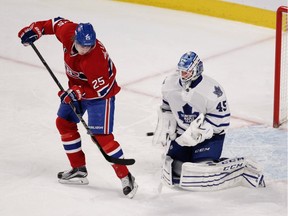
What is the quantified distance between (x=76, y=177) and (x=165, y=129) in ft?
1.78

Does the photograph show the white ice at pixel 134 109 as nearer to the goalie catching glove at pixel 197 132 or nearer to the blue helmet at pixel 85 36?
the goalie catching glove at pixel 197 132

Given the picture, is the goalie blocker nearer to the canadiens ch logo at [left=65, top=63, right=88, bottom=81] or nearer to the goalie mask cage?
the canadiens ch logo at [left=65, top=63, right=88, bottom=81]

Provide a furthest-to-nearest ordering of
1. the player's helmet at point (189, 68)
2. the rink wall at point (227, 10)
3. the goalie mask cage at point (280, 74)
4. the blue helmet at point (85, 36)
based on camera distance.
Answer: the rink wall at point (227, 10)
the goalie mask cage at point (280, 74)
the player's helmet at point (189, 68)
the blue helmet at point (85, 36)

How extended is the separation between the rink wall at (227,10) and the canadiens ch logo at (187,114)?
9.48 ft

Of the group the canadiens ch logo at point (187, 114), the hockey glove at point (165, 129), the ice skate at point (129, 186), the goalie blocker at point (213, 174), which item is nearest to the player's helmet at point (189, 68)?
the canadiens ch logo at point (187, 114)

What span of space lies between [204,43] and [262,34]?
0.52 metres

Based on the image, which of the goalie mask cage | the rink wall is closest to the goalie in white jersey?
the goalie mask cage

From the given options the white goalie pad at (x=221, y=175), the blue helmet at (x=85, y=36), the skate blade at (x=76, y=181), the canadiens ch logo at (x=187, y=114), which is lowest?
the skate blade at (x=76, y=181)

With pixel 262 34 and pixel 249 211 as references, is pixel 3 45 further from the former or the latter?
pixel 249 211

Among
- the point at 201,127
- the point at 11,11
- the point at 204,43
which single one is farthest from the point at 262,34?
the point at 201,127

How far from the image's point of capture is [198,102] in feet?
14.1

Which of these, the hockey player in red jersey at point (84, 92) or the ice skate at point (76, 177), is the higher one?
the hockey player in red jersey at point (84, 92)

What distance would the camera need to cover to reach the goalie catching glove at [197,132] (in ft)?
14.0

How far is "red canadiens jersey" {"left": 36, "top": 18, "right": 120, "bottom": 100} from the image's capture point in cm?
419
